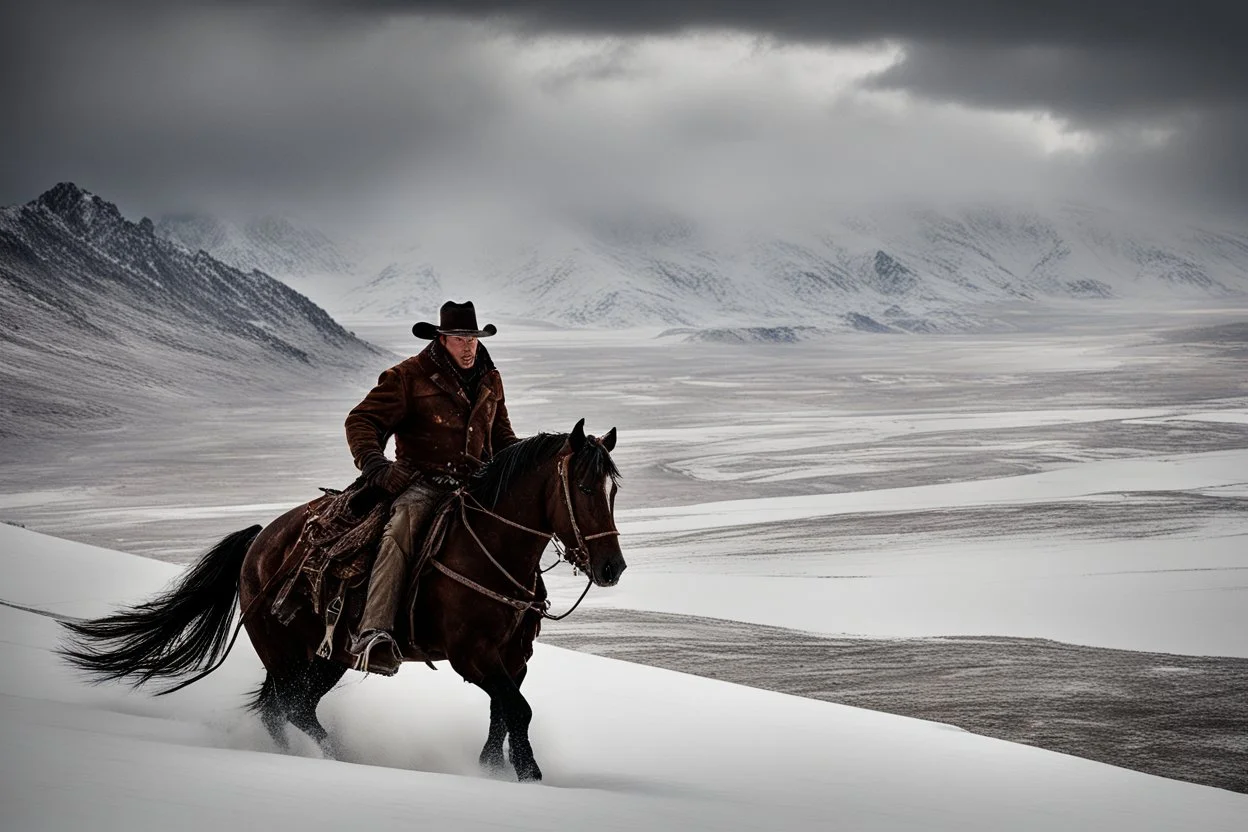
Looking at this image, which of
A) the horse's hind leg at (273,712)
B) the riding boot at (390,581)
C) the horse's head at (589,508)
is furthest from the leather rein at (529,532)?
the horse's hind leg at (273,712)

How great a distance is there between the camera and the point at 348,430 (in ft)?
19.1

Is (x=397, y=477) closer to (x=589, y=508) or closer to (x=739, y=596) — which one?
(x=589, y=508)

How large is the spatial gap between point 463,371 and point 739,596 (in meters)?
9.06

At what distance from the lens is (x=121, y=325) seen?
74.5 m

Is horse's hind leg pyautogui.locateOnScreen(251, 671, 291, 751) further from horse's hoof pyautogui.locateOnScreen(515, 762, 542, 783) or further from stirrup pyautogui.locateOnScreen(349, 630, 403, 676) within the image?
horse's hoof pyautogui.locateOnScreen(515, 762, 542, 783)

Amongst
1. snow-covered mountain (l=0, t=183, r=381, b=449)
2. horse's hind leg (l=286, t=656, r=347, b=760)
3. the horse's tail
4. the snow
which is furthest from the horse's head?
snow-covered mountain (l=0, t=183, r=381, b=449)

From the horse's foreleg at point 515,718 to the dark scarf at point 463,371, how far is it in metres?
1.26

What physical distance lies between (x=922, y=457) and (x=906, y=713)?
19.3 metres

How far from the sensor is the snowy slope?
4102 millimetres

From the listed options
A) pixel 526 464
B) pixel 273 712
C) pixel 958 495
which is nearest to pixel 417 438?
pixel 526 464

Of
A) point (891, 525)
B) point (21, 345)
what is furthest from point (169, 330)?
point (891, 525)

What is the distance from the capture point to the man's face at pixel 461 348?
582cm

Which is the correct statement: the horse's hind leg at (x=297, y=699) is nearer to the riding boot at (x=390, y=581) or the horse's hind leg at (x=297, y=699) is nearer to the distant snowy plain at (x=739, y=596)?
the distant snowy plain at (x=739, y=596)

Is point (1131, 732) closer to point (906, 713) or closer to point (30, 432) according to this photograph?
point (906, 713)
